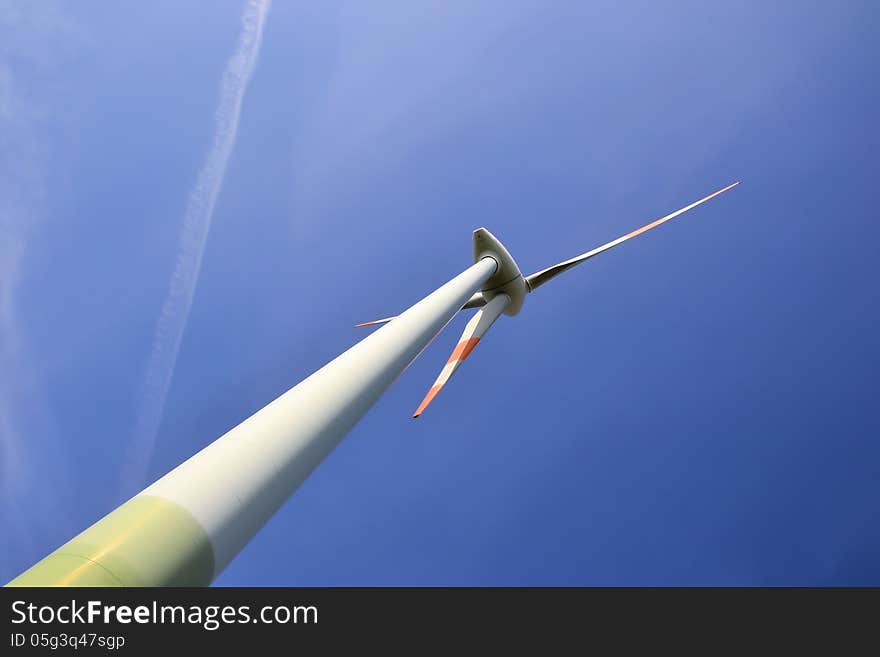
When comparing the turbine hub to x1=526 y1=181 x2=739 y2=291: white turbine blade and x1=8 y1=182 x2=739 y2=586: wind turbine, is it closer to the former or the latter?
x1=526 y1=181 x2=739 y2=291: white turbine blade

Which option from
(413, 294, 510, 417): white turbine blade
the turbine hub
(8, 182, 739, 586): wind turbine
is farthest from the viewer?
the turbine hub

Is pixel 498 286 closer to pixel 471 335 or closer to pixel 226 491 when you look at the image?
pixel 471 335

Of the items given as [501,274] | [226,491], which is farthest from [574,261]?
[226,491]

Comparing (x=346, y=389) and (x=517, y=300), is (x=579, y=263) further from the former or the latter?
(x=346, y=389)

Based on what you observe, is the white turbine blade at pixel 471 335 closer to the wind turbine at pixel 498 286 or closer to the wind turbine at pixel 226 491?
the wind turbine at pixel 498 286

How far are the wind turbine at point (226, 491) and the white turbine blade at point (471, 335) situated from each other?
8.67 m

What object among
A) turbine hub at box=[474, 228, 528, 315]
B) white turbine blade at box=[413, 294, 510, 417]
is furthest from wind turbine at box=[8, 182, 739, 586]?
turbine hub at box=[474, 228, 528, 315]

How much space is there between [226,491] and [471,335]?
15665mm

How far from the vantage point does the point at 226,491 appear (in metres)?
5.86

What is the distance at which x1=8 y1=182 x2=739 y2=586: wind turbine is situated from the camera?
190 inches

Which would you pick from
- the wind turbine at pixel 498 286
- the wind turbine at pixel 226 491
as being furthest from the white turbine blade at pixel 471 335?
the wind turbine at pixel 226 491

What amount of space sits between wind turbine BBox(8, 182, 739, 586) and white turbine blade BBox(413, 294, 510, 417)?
8.67 meters

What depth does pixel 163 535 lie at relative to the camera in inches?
202
